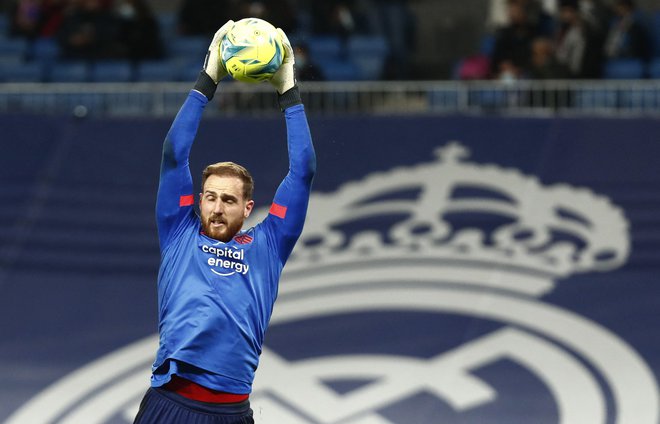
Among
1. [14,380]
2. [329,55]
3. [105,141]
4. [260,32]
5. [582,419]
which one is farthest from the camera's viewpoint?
[329,55]

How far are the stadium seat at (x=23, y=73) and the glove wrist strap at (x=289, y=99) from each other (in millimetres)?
7962

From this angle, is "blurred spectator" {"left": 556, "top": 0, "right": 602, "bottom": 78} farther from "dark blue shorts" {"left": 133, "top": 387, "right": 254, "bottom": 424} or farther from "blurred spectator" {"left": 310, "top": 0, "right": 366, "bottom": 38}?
"dark blue shorts" {"left": 133, "top": 387, "right": 254, "bottom": 424}

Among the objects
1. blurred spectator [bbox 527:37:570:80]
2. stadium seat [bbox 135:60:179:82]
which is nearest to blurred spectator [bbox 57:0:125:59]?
stadium seat [bbox 135:60:179:82]

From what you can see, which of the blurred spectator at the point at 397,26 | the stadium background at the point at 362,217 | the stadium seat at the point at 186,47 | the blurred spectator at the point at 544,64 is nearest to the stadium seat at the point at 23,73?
the stadium seat at the point at 186,47

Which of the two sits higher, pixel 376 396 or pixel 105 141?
pixel 105 141

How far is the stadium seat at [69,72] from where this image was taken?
1316cm

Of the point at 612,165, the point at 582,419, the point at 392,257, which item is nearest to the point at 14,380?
the point at 392,257

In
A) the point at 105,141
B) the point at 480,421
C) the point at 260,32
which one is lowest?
the point at 480,421

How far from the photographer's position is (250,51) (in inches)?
216

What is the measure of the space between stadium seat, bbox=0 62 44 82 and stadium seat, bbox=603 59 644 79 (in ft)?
17.4

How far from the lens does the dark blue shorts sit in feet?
17.2

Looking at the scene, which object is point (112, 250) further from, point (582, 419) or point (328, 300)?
point (582, 419)

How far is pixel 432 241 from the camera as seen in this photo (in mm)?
9781

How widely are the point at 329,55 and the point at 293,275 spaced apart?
3.77 metres
